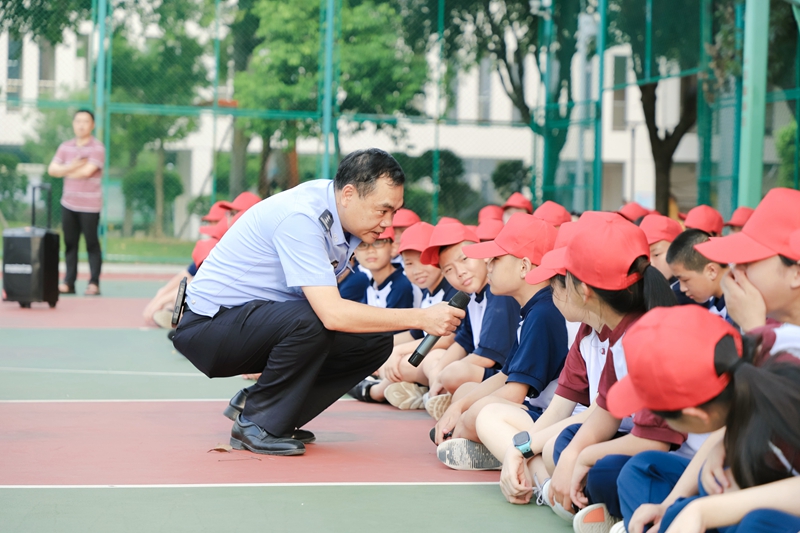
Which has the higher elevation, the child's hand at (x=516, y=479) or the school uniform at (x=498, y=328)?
the school uniform at (x=498, y=328)

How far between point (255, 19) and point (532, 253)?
11.6 metres

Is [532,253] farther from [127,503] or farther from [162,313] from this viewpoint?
[162,313]

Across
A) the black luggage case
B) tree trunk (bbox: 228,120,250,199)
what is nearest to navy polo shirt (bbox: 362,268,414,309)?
the black luggage case

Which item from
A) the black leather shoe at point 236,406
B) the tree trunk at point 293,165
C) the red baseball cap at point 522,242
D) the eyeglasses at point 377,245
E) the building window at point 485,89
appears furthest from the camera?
the building window at point 485,89

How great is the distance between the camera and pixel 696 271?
426 centimetres

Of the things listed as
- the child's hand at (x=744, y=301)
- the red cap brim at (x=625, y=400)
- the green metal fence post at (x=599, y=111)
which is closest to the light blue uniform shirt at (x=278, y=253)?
the child's hand at (x=744, y=301)

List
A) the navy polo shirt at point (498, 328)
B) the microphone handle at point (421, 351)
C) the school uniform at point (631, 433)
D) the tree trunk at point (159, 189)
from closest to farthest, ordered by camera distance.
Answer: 1. the school uniform at point (631, 433)
2. the microphone handle at point (421, 351)
3. the navy polo shirt at point (498, 328)
4. the tree trunk at point (159, 189)

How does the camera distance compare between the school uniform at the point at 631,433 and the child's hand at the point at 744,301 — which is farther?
the school uniform at the point at 631,433

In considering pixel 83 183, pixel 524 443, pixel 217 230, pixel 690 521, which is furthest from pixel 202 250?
pixel 690 521

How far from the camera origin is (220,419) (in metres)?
4.75

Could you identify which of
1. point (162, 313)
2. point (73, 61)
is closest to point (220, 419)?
point (162, 313)

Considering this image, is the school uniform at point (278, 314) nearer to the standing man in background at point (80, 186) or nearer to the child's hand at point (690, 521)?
the child's hand at point (690, 521)

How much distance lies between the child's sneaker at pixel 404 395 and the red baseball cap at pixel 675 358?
3036 millimetres

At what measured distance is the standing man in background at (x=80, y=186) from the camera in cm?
1009
